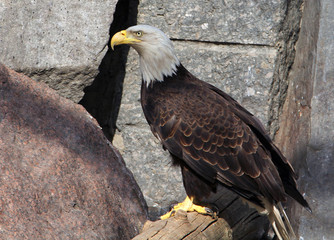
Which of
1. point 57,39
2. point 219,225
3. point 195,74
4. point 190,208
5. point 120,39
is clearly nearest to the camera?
point 219,225

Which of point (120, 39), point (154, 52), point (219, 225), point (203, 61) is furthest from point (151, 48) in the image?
point (219, 225)

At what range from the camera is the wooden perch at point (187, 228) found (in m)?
2.86

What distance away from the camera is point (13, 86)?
339 cm

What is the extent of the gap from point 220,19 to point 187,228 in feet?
5.99

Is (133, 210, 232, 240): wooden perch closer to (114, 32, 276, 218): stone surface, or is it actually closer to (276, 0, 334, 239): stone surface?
(114, 32, 276, 218): stone surface

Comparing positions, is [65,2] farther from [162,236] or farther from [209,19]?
[162,236]

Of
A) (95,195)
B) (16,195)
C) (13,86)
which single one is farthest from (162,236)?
(13,86)

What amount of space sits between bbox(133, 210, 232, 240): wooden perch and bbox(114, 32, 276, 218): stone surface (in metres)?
1.06

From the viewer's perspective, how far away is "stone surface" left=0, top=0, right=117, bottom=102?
4043 millimetres

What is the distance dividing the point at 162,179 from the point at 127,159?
0.34 m

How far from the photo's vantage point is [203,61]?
14.1 ft

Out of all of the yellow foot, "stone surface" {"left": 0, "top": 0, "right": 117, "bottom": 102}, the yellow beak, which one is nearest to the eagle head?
the yellow beak

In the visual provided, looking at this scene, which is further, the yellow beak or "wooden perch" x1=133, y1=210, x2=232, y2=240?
the yellow beak

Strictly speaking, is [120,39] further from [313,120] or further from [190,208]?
[313,120]
